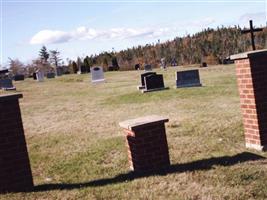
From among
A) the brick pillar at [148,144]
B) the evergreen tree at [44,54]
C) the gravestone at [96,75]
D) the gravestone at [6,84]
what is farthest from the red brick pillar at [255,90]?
the evergreen tree at [44,54]

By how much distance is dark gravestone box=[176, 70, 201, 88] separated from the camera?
66.8 feet

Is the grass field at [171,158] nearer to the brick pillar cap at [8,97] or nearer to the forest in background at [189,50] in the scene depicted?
the brick pillar cap at [8,97]

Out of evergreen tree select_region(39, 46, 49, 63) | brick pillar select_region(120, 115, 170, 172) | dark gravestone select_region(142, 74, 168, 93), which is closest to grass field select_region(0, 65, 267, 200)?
brick pillar select_region(120, 115, 170, 172)

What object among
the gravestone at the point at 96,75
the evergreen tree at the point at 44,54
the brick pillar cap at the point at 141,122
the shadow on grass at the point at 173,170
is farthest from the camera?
the evergreen tree at the point at 44,54

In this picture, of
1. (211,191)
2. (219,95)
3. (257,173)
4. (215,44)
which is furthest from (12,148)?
(215,44)

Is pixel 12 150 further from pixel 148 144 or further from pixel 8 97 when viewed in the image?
pixel 148 144

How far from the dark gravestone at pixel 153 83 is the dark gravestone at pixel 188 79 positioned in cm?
88

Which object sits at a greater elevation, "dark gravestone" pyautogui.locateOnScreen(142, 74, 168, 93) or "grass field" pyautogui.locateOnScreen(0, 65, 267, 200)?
"dark gravestone" pyautogui.locateOnScreen(142, 74, 168, 93)

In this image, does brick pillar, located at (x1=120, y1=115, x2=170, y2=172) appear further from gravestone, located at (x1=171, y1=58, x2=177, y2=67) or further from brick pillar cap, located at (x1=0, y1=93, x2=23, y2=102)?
gravestone, located at (x1=171, y1=58, x2=177, y2=67)

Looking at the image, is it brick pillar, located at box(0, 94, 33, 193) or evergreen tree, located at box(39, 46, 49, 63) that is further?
evergreen tree, located at box(39, 46, 49, 63)

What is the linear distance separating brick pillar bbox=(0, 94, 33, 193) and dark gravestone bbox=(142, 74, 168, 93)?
14.0 meters

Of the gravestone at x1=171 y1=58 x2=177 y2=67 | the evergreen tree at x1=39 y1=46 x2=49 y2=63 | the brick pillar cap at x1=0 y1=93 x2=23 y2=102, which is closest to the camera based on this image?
the brick pillar cap at x1=0 y1=93 x2=23 y2=102

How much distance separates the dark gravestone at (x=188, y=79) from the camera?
20.4m

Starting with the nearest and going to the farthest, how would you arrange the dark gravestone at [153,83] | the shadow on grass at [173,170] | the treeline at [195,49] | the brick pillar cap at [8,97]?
the brick pillar cap at [8,97]
the shadow on grass at [173,170]
the dark gravestone at [153,83]
the treeline at [195,49]
